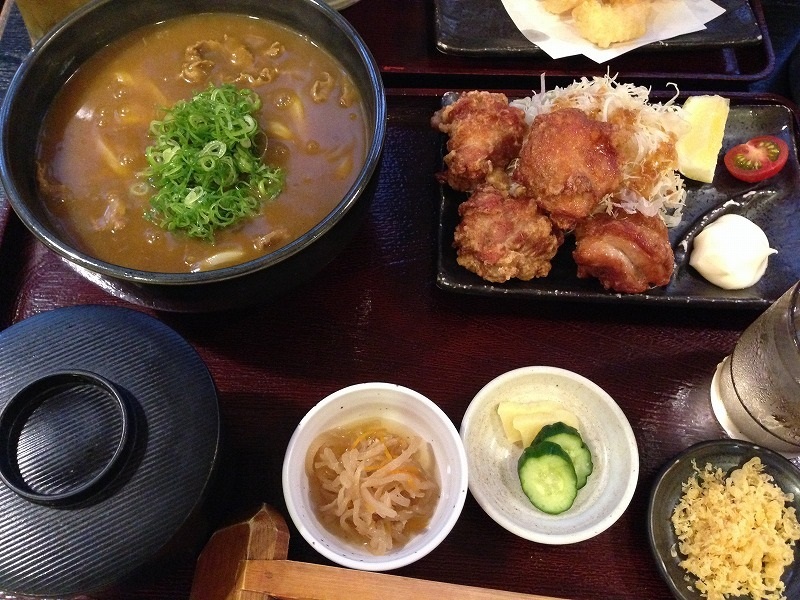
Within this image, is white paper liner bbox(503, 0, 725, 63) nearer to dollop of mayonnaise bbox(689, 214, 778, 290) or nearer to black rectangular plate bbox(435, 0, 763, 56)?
black rectangular plate bbox(435, 0, 763, 56)

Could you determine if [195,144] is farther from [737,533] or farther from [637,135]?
[737,533]

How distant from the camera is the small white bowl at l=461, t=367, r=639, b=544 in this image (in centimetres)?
170

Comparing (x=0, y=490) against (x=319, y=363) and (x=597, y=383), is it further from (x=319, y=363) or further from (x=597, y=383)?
(x=597, y=383)

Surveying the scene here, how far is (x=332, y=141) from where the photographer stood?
6.26 ft

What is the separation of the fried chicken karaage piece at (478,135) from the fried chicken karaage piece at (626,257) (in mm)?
422

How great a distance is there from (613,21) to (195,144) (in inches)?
69.8

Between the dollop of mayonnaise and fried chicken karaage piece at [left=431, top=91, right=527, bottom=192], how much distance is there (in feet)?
2.38

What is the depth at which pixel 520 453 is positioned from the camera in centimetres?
189

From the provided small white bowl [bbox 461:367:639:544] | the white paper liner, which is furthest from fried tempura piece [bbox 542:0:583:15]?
small white bowl [bbox 461:367:639:544]

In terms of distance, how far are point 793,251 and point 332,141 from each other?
1626 millimetres

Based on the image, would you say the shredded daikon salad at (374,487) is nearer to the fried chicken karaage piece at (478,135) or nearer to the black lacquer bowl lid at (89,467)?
the black lacquer bowl lid at (89,467)

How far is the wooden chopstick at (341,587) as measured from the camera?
1.41 metres

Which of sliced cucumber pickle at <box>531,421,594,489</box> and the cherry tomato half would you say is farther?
the cherry tomato half

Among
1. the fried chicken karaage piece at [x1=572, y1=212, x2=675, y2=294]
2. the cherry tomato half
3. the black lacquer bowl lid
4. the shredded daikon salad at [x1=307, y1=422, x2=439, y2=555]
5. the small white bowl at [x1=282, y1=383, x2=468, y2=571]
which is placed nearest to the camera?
the black lacquer bowl lid
